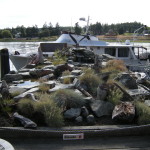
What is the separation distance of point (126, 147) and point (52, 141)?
1.53 m

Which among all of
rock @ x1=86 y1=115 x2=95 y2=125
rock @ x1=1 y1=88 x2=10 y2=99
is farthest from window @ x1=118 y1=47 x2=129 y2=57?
rock @ x1=86 y1=115 x2=95 y2=125

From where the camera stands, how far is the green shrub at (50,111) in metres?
6.69

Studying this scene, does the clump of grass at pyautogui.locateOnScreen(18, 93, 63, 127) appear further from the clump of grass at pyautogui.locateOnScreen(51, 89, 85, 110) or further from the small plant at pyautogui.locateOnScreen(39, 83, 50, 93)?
the small plant at pyautogui.locateOnScreen(39, 83, 50, 93)

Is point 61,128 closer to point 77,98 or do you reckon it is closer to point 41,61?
point 77,98

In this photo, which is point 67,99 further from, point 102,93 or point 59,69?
point 59,69

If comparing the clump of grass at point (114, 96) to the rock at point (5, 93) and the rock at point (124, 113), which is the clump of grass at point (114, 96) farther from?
the rock at point (5, 93)

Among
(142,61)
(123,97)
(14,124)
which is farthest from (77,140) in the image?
(142,61)

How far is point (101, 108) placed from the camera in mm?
7531

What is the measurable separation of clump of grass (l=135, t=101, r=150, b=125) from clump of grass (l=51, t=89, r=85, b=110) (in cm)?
145

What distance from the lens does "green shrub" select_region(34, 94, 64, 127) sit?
669cm

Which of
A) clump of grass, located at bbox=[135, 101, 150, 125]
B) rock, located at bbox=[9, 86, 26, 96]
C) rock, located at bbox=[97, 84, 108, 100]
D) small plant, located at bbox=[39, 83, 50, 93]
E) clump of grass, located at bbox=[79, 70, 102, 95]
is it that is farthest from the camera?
clump of grass, located at bbox=[79, 70, 102, 95]

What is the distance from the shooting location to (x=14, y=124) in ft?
22.1

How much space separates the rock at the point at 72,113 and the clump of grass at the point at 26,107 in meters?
0.84

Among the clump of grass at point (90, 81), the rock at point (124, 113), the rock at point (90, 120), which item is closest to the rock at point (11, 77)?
the clump of grass at point (90, 81)
